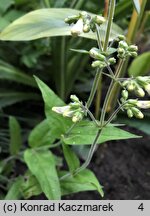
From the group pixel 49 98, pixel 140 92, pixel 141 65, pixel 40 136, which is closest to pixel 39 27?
pixel 49 98

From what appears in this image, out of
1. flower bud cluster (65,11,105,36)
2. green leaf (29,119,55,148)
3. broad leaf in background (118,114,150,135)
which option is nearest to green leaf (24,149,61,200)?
green leaf (29,119,55,148)

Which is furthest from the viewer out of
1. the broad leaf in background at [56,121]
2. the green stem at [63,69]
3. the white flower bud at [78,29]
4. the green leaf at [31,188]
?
the green stem at [63,69]

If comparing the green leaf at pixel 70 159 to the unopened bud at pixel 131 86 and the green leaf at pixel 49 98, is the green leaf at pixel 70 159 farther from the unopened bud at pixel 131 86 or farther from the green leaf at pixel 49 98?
the unopened bud at pixel 131 86

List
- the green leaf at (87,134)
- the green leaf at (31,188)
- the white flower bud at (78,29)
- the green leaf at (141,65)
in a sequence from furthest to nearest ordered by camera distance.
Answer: the green leaf at (141,65) < the green leaf at (31,188) < the green leaf at (87,134) < the white flower bud at (78,29)

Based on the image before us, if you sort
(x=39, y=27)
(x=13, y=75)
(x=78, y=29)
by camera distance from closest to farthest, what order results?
(x=78, y=29) < (x=39, y=27) < (x=13, y=75)

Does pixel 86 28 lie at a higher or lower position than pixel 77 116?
higher

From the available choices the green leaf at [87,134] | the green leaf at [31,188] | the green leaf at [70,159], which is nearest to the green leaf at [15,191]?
the green leaf at [31,188]

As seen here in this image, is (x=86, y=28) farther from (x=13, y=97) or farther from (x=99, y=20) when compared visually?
(x=13, y=97)
